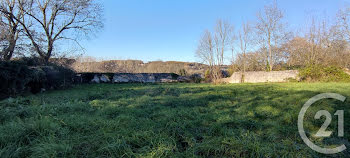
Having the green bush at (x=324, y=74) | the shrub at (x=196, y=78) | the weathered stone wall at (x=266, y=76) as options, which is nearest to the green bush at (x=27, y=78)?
the shrub at (x=196, y=78)

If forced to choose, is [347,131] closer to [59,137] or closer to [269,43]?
[59,137]

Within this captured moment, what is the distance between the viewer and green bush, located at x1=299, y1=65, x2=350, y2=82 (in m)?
11.7

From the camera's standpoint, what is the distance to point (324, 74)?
12.2 metres

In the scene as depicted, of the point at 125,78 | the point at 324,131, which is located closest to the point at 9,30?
the point at 125,78

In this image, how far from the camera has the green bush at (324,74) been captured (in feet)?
38.5

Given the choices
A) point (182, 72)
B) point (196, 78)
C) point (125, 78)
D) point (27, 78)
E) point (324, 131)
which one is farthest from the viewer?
point (182, 72)

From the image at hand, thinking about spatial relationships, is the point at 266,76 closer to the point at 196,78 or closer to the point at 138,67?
the point at 196,78

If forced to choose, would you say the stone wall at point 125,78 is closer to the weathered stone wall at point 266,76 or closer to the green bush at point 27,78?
the green bush at point 27,78

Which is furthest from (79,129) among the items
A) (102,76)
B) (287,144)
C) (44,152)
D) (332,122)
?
(102,76)

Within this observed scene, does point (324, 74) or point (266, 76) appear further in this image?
point (266, 76)

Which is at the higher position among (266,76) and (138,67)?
(138,67)

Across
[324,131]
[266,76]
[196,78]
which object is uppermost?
[266,76]

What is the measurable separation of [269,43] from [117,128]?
18895mm

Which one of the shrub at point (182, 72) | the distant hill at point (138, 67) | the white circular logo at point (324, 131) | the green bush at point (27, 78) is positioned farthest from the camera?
the shrub at point (182, 72)
